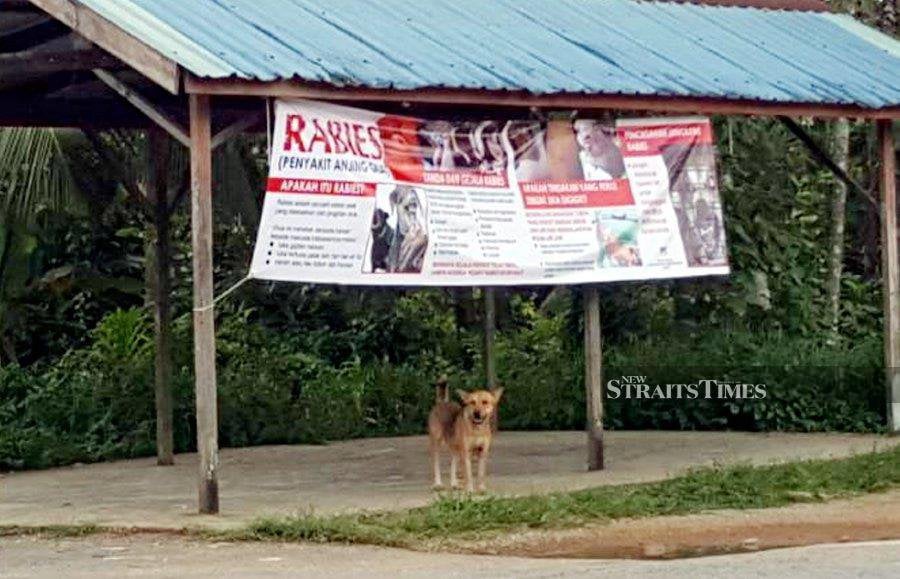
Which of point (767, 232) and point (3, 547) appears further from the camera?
point (767, 232)

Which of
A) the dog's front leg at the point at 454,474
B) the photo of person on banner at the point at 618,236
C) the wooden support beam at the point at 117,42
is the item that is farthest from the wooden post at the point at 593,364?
the wooden support beam at the point at 117,42

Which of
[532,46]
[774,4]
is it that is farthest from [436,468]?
[774,4]

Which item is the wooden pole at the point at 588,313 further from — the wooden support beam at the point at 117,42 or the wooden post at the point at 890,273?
the wooden support beam at the point at 117,42

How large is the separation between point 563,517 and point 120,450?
21.9ft

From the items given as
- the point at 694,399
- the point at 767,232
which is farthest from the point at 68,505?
the point at 767,232

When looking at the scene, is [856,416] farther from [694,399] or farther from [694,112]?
[694,112]

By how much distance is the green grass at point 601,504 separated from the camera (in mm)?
12844

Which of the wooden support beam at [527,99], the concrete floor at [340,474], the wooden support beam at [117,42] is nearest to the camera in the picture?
the wooden support beam at [117,42]

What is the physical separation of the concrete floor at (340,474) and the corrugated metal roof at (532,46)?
9.58 ft

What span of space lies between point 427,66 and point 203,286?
2.42 m

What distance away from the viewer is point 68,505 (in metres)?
15.0

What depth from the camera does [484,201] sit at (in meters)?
15.3

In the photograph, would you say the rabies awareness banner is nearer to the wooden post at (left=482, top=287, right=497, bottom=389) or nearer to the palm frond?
the wooden post at (left=482, top=287, right=497, bottom=389)

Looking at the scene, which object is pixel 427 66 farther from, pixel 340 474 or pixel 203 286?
pixel 340 474
